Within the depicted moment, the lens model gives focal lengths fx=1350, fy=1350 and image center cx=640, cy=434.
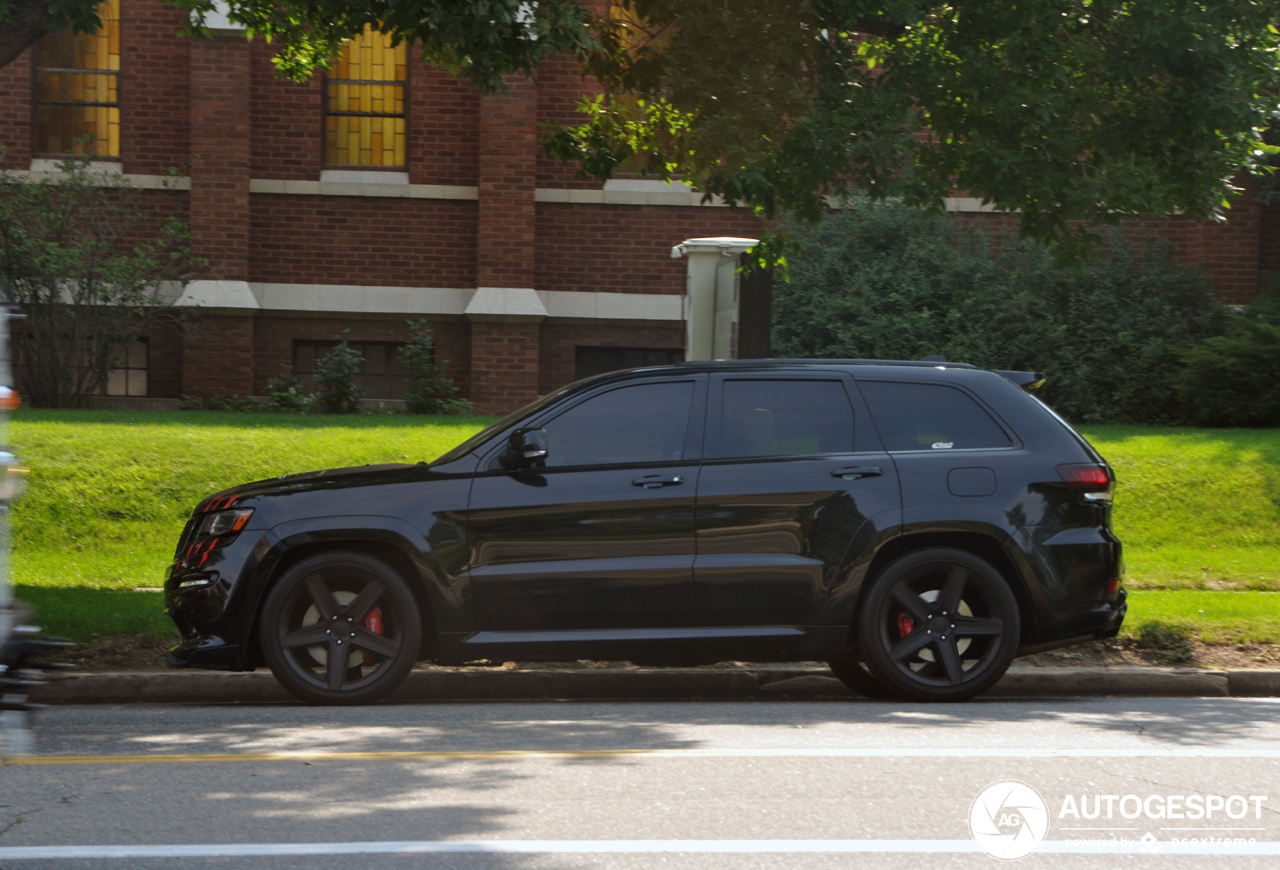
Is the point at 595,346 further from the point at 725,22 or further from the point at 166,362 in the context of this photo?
Answer: the point at 725,22

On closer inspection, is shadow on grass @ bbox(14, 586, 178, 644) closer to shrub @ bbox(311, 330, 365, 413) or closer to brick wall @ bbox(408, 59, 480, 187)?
shrub @ bbox(311, 330, 365, 413)

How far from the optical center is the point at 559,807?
515 cm

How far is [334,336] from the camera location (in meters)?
20.1

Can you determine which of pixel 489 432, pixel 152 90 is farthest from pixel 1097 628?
pixel 152 90

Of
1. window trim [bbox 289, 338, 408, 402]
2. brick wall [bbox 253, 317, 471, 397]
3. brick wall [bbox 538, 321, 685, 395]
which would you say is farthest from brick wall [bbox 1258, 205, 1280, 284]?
window trim [bbox 289, 338, 408, 402]

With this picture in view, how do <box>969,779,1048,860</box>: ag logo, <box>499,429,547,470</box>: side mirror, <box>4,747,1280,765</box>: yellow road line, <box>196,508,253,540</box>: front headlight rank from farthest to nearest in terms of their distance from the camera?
<box>196,508,253,540</box>: front headlight
<box>499,429,547,470</box>: side mirror
<box>4,747,1280,765</box>: yellow road line
<box>969,779,1048,860</box>: ag logo

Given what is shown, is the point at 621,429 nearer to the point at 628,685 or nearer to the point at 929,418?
the point at 628,685

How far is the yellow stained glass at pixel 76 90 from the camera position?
66.2 feet

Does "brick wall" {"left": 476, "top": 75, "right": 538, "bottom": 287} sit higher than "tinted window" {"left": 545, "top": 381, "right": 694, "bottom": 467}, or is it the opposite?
"brick wall" {"left": 476, "top": 75, "right": 538, "bottom": 287}

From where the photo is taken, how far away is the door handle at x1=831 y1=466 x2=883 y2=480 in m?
7.31

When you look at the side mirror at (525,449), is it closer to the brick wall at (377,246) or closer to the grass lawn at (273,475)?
the grass lawn at (273,475)

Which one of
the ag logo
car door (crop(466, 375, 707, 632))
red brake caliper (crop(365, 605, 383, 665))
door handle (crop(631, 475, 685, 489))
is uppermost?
door handle (crop(631, 475, 685, 489))

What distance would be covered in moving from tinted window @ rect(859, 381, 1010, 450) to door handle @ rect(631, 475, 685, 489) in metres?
1.19

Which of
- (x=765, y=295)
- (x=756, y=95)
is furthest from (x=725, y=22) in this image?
(x=765, y=295)
